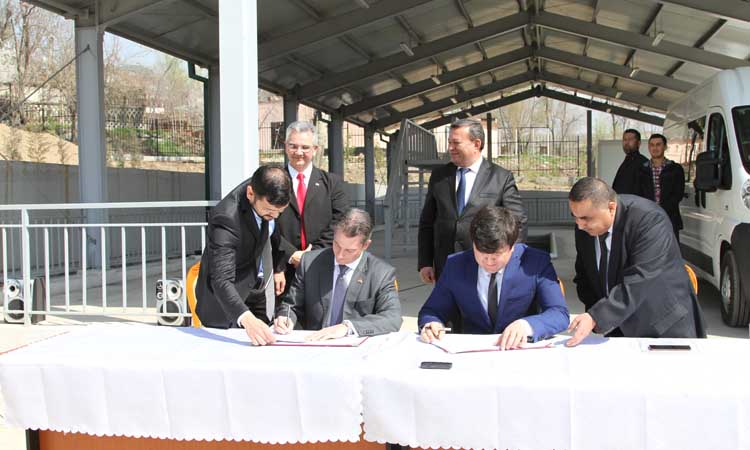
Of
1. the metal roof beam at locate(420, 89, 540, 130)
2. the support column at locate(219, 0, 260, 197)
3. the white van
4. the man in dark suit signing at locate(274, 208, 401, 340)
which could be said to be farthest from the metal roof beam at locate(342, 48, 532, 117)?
the man in dark suit signing at locate(274, 208, 401, 340)

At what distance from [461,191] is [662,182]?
153 inches

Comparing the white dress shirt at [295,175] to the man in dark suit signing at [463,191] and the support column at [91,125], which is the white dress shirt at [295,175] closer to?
the man in dark suit signing at [463,191]

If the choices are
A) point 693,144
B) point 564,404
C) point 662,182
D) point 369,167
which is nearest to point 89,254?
point 662,182

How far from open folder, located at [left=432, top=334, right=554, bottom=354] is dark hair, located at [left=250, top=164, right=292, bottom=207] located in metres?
0.85

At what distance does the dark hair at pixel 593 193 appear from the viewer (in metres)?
2.72

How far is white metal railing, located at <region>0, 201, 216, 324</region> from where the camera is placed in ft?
21.0

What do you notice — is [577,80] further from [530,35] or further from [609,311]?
[609,311]

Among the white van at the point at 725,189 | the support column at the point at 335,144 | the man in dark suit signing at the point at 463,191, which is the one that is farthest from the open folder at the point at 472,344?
the support column at the point at 335,144

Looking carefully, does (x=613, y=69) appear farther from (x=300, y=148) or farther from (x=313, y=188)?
(x=300, y=148)

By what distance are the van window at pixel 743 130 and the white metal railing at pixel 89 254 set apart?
442cm

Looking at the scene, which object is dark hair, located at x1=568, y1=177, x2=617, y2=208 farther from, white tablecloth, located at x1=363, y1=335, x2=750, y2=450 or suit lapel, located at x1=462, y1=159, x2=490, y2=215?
suit lapel, located at x1=462, y1=159, x2=490, y2=215

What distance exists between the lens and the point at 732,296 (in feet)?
20.9

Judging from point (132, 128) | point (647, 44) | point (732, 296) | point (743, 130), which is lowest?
point (732, 296)

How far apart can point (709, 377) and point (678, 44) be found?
542 inches
